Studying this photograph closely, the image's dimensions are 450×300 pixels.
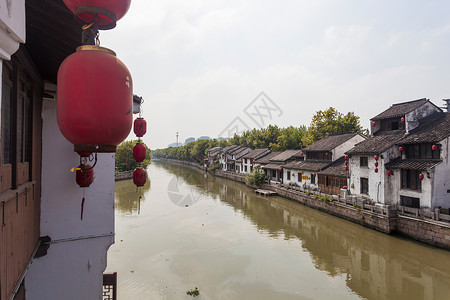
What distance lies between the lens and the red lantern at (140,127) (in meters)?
7.46

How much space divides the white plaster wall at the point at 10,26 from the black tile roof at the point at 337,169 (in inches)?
879

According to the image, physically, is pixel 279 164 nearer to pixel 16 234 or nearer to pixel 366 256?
pixel 366 256

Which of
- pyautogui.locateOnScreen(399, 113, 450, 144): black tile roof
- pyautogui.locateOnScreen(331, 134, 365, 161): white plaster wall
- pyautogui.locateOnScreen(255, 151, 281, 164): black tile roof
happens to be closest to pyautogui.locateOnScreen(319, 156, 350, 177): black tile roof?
pyautogui.locateOnScreen(331, 134, 365, 161): white plaster wall

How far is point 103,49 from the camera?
1742mm

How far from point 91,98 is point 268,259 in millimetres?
12922

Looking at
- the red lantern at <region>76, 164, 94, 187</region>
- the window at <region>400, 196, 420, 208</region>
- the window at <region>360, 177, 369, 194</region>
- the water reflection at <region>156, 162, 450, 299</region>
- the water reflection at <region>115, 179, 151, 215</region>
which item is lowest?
the water reflection at <region>156, 162, 450, 299</region>

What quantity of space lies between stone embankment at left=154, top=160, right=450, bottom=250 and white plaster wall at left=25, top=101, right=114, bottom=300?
1587 cm

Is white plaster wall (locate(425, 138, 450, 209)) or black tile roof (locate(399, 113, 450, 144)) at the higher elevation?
black tile roof (locate(399, 113, 450, 144))

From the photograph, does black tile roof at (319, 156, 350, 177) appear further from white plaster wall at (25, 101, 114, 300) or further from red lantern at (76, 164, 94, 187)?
red lantern at (76, 164, 94, 187)

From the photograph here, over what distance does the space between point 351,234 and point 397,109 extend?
10752 mm

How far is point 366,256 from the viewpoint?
43.8 feet

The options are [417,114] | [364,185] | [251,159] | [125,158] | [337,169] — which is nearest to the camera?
[417,114]

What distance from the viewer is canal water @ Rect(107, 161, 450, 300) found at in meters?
9.99

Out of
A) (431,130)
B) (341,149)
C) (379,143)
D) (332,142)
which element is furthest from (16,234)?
(332,142)
